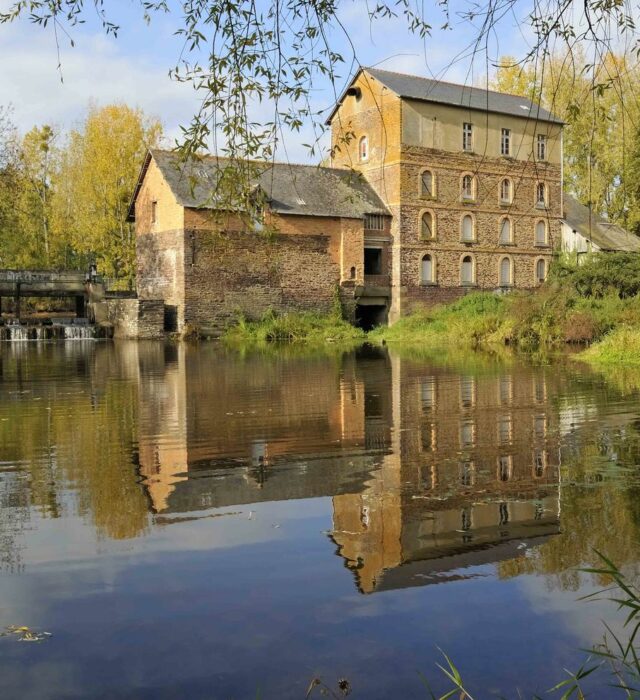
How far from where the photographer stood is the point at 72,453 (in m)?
10.6

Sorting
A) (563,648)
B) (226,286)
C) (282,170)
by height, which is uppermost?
(282,170)

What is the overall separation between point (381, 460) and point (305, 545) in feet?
11.4

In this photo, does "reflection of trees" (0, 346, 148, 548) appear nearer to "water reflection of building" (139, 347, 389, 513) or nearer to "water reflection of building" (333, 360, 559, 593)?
"water reflection of building" (139, 347, 389, 513)

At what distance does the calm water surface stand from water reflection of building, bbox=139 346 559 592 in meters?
0.04

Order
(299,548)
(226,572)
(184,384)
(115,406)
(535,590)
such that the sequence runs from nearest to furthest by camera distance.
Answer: (535,590), (226,572), (299,548), (115,406), (184,384)

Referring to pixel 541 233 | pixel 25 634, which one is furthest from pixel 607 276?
pixel 25 634

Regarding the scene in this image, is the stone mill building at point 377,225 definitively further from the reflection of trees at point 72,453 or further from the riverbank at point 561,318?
the reflection of trees at point 72,453

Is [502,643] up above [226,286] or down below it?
below

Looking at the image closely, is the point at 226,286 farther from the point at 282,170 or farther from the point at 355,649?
the point at 355,649

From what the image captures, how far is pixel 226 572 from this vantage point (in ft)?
19.5

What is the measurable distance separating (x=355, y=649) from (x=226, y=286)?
38.7m

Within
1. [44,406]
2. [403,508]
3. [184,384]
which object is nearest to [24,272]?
[184,384]

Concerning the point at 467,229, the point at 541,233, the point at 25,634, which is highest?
the point at 541,233

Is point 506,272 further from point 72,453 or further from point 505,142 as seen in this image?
point 72,453
